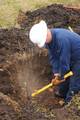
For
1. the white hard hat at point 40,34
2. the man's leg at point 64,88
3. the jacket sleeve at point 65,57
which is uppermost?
the white hard hat at point 40,34

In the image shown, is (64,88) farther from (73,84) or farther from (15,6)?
(15,6)

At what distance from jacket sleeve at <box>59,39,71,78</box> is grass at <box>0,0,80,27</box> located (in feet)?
13.5

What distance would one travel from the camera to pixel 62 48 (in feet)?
25.4

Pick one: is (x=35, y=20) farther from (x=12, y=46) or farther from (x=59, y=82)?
(x=59, y=82)

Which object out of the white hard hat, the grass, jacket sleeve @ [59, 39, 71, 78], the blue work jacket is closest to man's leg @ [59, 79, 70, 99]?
the blue work jacket

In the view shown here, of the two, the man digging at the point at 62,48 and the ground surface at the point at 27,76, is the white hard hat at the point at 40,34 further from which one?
the ground surface at the point at 27,76

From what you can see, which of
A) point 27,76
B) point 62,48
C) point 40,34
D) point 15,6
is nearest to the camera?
point 40,34

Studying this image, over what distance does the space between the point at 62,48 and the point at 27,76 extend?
162 cm

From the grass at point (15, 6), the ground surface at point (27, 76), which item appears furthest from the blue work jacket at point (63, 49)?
the grass at point (15, 6)

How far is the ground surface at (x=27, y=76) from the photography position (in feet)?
24.7

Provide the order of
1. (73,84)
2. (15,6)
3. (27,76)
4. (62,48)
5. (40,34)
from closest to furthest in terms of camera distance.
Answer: (40,34), (62,48), (73,84), (27,76), (15,6)

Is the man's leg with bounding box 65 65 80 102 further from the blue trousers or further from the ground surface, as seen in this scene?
the ground surface

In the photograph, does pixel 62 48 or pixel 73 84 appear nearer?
pixel 62 48

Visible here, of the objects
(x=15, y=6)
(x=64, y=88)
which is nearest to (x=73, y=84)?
(x=64, y=88)
